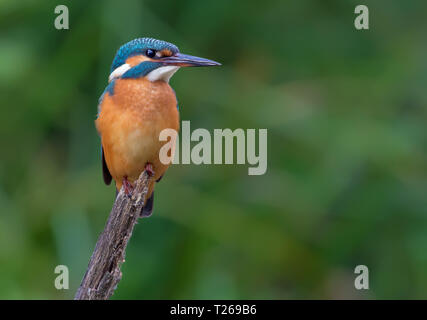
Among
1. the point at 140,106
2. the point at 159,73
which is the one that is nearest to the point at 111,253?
the point at 140,106

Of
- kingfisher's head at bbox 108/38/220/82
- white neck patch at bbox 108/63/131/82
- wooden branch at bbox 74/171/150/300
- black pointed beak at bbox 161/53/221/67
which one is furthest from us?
white neck patch at bbox 108/63/131/82

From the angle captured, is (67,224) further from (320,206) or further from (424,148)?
(424,148)

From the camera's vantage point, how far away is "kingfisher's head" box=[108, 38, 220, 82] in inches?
144

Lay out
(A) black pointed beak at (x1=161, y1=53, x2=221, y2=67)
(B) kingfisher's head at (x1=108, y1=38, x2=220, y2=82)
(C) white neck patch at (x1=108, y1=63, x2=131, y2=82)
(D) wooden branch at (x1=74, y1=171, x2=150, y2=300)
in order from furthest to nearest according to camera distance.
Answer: (C) white neck patch at (x1=108, y1=63, x2=131, y2=82) < (B) kingfisher's head at (x1=108, y1=38, x2=220, y2=82) < (A) black pointed beak at (x1=161, y1=53, x2=221, y2=67) < (D) wooden branch at (x1=74, y1=171, x2=150, y2=300)

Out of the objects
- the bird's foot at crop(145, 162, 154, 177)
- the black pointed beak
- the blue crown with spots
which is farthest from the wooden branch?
the blue crown with spots

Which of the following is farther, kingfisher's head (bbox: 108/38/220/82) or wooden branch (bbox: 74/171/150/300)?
kingfisher's head (bbox: 108/38/220/82)

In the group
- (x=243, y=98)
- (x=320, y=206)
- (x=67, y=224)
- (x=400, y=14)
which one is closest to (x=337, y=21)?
(x=400, y=14)

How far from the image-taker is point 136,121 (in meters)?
3.65

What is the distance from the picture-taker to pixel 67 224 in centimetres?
504

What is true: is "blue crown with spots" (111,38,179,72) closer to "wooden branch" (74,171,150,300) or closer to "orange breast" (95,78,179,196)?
"orange breast" (95,78,179,196)

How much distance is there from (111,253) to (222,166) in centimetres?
238

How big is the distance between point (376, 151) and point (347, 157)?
0.81 feet

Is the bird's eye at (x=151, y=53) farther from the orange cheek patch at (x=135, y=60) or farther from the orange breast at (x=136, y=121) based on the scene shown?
the orange breast at (x=136, y=121)

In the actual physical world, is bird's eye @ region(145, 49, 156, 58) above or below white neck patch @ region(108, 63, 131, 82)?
above
